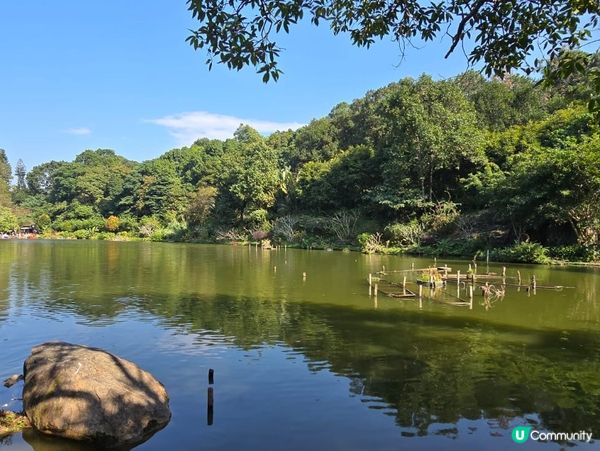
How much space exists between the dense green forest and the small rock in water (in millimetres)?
9662

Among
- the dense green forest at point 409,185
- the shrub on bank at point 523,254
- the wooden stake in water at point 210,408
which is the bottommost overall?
the wooden stake in water at point 210,408

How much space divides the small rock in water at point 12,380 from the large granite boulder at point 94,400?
136cm

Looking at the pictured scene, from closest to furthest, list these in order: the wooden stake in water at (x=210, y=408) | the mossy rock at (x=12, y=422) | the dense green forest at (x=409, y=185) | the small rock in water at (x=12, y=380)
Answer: the mossy rock at (x=12, y=422), the wooden stake in water at (x=210, y=408), the small rock in water at (x=12, y=380), the dense green forest at (x=409, y=185)

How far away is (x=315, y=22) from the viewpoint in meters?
5.70

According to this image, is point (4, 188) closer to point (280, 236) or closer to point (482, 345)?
point (280, 236)

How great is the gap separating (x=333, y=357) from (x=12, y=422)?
614 centimetres

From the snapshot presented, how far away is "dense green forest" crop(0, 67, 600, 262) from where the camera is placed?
31359 mm

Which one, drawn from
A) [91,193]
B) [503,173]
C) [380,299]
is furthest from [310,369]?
[91,193]

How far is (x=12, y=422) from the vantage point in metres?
7.05

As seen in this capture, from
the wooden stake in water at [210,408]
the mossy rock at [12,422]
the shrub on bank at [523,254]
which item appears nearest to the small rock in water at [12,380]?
the mossy rock at [12,422]

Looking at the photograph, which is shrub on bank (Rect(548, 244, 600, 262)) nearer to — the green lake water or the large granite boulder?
the green lake water

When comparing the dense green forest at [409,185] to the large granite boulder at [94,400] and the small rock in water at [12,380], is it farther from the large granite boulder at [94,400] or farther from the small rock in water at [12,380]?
the small rock in water at [12,380]

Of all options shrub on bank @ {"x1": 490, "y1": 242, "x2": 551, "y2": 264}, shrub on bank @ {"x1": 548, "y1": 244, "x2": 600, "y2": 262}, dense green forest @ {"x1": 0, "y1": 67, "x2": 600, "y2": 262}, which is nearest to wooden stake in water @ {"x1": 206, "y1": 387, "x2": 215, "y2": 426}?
dense green forest @ {"x1": 0, "y1": 67, "x2": 600, "y2": 262}

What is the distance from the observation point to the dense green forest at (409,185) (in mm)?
31359
